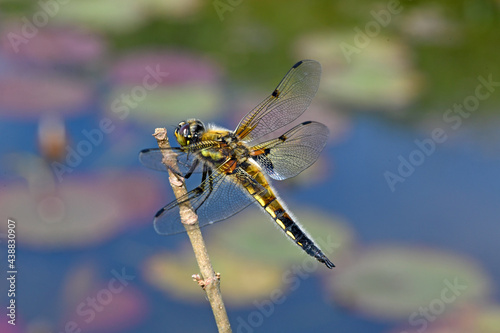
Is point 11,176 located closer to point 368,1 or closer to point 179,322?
point 179,322

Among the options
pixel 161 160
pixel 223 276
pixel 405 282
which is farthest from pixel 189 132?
pixel 405 282

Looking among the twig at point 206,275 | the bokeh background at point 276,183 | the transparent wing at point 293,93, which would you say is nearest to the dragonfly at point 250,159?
the transparent wing at point 293,93

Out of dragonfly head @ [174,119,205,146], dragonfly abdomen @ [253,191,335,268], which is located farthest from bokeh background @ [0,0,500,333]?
dragonfly head @ [174,119,205,146]

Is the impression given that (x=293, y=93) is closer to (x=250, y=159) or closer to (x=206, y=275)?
(x=250, y=159)

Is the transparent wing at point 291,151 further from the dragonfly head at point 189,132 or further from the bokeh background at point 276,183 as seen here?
the bokeh background at point 276,183

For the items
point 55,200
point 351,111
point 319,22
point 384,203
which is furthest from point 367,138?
point 55,200

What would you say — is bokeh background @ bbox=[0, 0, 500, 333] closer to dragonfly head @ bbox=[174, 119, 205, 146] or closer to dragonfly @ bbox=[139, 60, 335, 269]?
dragonfly @ bbox=[139, 60, 335, 269]

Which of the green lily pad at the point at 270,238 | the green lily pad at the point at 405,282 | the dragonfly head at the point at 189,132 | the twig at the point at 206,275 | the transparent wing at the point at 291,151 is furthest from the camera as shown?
the green lily pad at the point at 270,238
